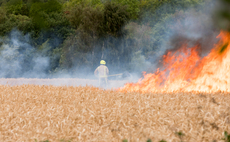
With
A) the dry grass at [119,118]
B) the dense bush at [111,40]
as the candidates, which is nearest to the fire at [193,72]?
the dry grass at [119,118]

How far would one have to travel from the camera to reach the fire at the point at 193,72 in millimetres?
9438

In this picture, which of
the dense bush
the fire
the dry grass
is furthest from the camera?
the dense bush

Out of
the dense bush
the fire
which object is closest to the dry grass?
the fire

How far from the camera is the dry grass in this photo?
5324 mm

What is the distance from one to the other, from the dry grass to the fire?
1897 mm

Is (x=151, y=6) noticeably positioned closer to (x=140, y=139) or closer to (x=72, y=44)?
(x=72, y=44)

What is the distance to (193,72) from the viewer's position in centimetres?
995

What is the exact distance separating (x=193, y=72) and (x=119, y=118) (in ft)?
16.6

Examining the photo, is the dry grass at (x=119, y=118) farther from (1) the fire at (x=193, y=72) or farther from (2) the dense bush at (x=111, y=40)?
(2) the dense bush at (x=111, y=40)

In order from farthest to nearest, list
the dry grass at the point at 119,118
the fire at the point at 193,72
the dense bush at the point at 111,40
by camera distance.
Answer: the dense bush at the point at 111,40
the fire at the point at 193,72
the dry grass at the point at 119,118

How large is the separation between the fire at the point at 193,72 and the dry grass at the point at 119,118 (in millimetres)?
1897

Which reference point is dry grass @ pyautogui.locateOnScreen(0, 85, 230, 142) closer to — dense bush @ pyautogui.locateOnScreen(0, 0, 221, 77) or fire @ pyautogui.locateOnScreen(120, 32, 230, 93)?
fire @ pyautogui.locateOnScreen(120, 32, 230, 93)

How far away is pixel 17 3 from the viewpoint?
45.4m

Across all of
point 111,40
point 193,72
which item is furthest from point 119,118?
point 111,40
